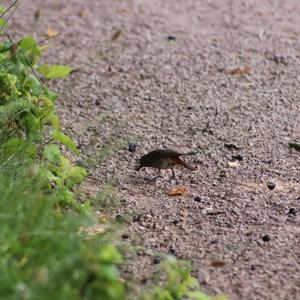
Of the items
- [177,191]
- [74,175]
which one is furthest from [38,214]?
[177,191]

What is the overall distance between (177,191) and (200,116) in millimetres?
1192

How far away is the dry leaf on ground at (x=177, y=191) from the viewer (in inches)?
195

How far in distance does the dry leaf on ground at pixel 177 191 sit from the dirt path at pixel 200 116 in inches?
1.6

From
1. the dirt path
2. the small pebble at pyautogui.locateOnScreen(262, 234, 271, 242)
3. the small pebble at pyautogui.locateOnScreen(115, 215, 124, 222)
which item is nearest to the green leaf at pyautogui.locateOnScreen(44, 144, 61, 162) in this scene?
the dirt path

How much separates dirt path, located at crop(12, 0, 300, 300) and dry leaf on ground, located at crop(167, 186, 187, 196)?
0.04 metres

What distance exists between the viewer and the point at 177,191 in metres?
4.97

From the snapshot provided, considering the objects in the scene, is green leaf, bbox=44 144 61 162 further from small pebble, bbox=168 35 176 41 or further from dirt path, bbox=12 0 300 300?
small pebble, bbox=168 35 176 41

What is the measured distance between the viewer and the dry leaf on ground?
4.95m

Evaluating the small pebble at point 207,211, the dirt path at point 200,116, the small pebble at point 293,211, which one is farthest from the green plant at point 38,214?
the small pebble at point 293,211

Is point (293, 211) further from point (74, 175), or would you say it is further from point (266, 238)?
point (74, 175)

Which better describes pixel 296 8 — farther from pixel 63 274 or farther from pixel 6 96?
pixel 63 274

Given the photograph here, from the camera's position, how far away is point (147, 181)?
517 centimetres

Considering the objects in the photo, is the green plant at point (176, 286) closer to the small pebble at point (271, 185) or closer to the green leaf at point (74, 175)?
the green leaf at point (74, 175)

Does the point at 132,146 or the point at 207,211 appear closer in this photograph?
the point at 207,211
